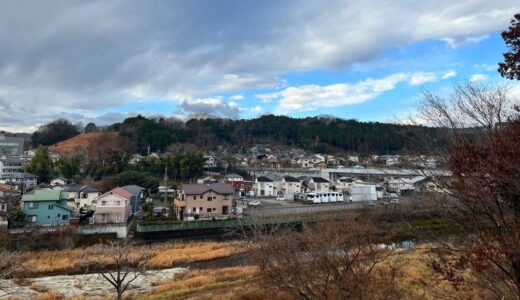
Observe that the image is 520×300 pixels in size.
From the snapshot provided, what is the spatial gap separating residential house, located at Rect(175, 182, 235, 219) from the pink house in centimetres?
480

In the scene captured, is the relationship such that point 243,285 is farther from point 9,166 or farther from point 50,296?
point 9,166

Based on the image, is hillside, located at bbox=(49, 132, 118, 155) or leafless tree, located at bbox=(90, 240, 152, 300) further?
hillside, located at bbox=(49, 132, 118, 155)

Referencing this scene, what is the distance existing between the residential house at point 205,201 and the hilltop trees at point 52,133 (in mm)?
56748

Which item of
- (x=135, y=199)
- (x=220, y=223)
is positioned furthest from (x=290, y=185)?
(x=135, y=199)

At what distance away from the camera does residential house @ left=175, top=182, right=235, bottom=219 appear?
29.3 m

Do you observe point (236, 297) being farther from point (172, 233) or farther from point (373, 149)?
point (373, 149)

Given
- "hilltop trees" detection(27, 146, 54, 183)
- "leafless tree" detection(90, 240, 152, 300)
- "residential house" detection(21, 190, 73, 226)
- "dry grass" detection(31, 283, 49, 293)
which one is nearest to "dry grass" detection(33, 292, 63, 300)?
"dry grass" detection(31, 283, 49, 293)

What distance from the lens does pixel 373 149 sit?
74.6 m

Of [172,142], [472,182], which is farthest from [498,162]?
[172,142]

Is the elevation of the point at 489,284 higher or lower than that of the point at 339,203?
higher

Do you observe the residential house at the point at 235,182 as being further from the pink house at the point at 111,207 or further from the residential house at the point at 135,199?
the pink house at the point at 111,207

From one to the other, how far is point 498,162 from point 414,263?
12532mm

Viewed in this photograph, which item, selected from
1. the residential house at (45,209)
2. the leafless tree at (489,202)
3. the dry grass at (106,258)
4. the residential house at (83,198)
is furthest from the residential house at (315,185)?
the leafless tree at (489,202)

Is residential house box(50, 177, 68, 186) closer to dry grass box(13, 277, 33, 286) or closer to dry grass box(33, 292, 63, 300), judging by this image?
dry grass box(13, 277, 33, 286)
